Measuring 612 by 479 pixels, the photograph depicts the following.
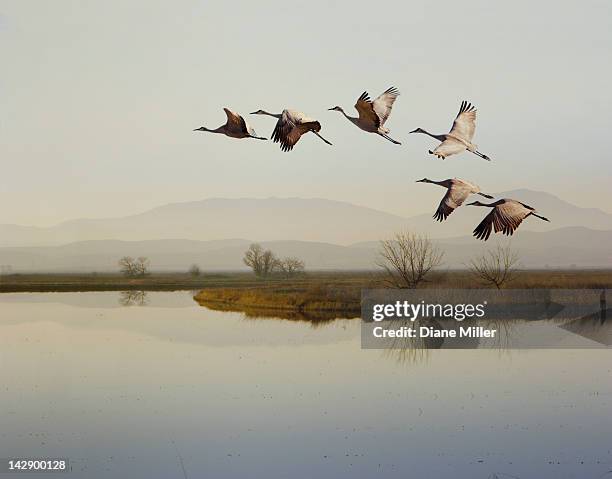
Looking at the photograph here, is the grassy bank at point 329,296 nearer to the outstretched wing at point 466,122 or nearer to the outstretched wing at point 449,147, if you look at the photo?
the outstretched wing at point 466,122

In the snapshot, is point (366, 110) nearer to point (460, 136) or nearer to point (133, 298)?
point (460, 136)

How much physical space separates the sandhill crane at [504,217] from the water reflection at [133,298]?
1841 inches

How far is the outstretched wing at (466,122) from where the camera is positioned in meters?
11.5

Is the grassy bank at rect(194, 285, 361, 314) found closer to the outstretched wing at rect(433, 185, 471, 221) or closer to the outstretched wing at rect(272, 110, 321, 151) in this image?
the outstretched wing at rect(433, 185, 471, 221)

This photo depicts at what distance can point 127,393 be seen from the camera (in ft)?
66.5

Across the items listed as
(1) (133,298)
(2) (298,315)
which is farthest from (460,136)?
(1) (133,298)

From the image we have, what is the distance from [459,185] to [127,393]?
12.8 meters

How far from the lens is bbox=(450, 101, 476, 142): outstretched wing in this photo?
11.5 m

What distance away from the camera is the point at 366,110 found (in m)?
9.69

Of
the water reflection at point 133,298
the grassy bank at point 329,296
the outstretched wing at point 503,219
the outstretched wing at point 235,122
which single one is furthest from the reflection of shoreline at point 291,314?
the outstretched wing at point 235,122

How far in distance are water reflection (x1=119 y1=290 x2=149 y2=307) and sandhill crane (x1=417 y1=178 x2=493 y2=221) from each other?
46.7 metres

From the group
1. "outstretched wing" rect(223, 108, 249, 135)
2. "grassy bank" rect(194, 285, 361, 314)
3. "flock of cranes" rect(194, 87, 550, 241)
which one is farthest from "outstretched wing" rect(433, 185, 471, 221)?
"grassy bank" rect(194, 285, 361, 314)

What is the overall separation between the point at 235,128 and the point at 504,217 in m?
3.12

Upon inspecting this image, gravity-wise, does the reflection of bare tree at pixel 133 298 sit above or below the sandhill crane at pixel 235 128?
below
